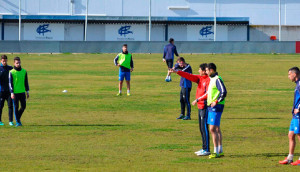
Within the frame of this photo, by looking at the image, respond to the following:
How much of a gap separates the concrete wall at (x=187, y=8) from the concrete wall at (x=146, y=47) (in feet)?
62.5

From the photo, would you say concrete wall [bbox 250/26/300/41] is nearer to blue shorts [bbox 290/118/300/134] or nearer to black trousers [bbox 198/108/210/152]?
black trousers [bbox 198/108/210/152]

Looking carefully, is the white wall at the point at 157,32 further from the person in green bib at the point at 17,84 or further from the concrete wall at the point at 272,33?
the person in green bib at the point at 17,84

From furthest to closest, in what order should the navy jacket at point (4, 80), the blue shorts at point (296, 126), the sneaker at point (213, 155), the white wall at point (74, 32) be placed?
the white wall at point (74, 32) < the navy jacket at point (4, 80) < the sneaker at point (213, 155) < the blue shorts at point (296, 126)

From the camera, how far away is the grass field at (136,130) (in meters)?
12.3

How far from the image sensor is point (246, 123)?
18.0 metres

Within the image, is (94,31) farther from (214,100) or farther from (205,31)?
(214,100)

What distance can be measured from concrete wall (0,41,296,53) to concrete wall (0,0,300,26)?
19058mm

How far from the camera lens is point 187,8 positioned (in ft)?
266

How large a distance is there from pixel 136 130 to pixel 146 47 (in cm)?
4501

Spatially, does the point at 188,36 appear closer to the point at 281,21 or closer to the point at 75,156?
the point at 281,21

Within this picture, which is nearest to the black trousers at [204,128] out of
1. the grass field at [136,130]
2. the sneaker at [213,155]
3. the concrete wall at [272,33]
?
the sneaker at [213,155]

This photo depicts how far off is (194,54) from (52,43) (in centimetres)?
1377

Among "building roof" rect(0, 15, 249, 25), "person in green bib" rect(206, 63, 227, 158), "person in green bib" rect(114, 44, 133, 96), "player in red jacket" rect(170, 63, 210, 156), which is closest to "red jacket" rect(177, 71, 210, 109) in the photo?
"player in red jacket" rect(170, 63, 210, 156)

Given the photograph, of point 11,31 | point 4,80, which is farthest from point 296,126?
point 11,31
